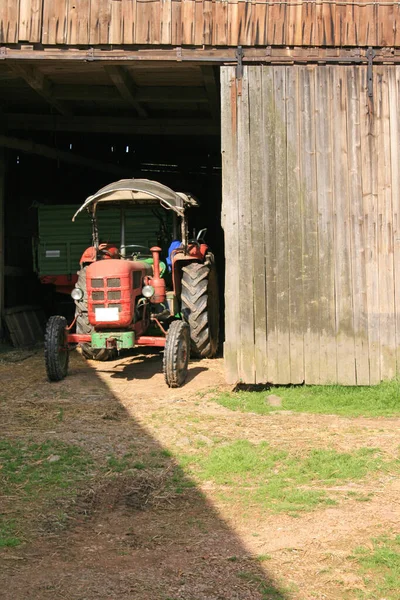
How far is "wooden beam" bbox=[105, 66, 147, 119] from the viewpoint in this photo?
26.3ft

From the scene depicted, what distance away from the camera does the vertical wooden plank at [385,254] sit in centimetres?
714

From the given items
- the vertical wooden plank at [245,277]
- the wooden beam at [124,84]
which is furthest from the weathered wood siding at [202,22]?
the vertical wooden plank at [245,277]

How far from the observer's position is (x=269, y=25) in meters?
7.20

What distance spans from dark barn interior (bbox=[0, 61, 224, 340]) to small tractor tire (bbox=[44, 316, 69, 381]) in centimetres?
310

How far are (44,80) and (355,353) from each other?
552 centimetres

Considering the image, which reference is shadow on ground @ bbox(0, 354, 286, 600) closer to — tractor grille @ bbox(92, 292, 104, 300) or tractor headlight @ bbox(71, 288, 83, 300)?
tractor grille @ bbox(92, 292, 104, 300)

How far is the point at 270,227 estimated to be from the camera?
724 cm

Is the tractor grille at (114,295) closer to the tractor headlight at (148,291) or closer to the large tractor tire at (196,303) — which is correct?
the tractor headlight at (148,291)

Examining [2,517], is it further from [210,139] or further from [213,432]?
[210,139]

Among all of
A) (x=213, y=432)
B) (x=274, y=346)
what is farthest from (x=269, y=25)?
(x=213, y=432)

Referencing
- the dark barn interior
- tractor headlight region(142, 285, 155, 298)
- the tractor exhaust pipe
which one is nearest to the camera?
tractor headlight region(142, 285, 155, 298)

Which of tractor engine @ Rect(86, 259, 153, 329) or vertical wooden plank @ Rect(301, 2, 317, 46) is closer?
vertical wooden plank @ Rect(301, 2, 317, 46)

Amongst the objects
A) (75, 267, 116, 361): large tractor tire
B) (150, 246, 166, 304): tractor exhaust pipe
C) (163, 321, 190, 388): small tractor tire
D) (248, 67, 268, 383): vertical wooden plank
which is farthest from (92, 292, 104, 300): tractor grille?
Result: (248, 67, 268, 383): vertical wooden plank

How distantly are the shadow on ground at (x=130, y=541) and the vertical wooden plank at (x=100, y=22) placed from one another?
14.2ft
